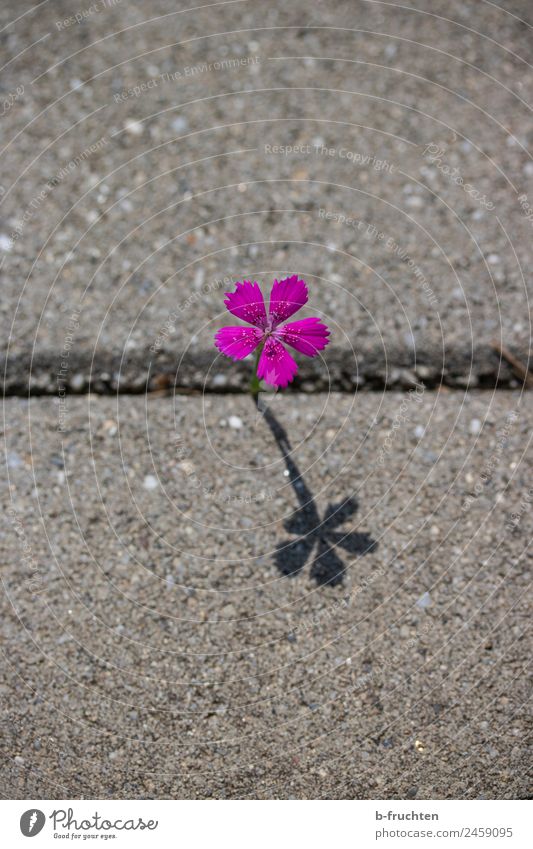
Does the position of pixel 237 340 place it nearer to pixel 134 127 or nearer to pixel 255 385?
pixel 255 385

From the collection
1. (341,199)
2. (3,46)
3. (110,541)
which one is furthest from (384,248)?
(3,46)

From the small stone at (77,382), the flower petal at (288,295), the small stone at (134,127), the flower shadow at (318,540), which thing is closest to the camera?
the flower petal at (288,295)

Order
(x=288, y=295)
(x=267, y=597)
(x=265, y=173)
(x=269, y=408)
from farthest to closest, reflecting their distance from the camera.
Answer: (x=265, y=173), (x=269, y=408), (x=267, y=597), (x=288, y=295)

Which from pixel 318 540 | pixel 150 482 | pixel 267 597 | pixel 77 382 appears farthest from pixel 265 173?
pixel 267 597

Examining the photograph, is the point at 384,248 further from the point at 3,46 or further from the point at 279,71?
the point at 3,46

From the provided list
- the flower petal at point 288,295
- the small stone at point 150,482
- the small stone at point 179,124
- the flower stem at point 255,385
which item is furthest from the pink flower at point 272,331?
the small stone at point 179,124
